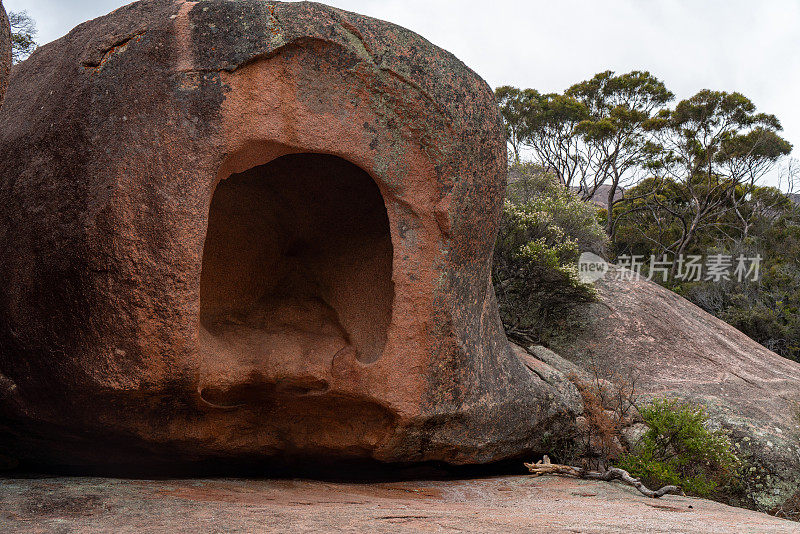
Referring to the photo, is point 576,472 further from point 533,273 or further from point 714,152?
point 714,152

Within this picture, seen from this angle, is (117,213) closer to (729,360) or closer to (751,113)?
(729,360)

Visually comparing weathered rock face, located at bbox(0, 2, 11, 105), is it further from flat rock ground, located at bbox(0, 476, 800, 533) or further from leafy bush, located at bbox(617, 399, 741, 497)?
leafy bush, located at bbox(617, 399, 741, 497)

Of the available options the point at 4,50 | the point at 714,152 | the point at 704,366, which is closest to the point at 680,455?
the point at 704,366

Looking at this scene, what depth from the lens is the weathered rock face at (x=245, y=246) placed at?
3727 mm

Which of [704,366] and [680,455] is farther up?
[704,366]

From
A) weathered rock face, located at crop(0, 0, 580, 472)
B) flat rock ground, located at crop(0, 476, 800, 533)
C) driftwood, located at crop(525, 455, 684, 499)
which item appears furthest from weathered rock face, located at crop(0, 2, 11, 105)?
driftwood, located at crop(525, 455, 684, 499)

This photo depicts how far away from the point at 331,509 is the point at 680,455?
4.21 meters

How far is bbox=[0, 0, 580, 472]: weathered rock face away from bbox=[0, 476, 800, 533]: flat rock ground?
1.36 feet

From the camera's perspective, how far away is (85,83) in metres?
3.90

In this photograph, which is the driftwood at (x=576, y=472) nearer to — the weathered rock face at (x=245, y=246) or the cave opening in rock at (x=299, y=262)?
the weathered rock face at (x=245, y=246)

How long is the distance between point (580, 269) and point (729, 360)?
249 cm

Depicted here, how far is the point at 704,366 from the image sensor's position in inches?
360

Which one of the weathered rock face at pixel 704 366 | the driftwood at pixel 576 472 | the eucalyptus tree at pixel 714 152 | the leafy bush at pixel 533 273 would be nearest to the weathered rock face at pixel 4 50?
the driftwood at pixel 576 472

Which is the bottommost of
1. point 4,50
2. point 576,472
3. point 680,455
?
point 576,472
